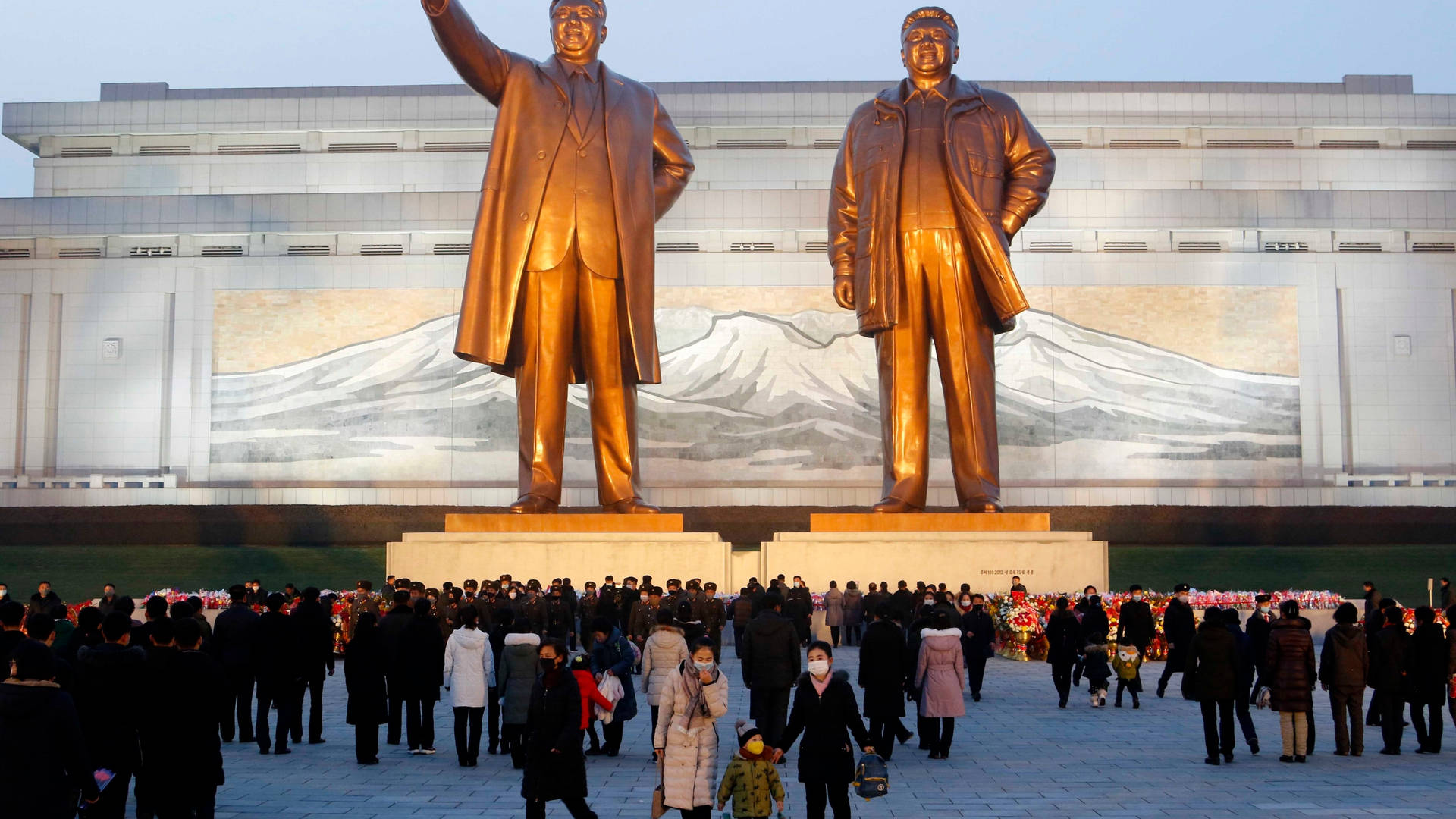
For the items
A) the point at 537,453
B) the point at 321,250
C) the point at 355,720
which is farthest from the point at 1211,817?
the point at 321,250

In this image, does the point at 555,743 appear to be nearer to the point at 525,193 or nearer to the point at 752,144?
the point at 525,193

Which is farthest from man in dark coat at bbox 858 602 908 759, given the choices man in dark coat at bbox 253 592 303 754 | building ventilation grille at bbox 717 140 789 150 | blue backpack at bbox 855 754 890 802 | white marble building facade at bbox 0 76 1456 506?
building ventilation grille at bbox 717 140 789 150

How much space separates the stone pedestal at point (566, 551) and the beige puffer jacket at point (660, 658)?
6339mm

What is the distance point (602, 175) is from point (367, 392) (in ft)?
63.4

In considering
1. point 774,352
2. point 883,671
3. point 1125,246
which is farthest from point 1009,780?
point 1125,246

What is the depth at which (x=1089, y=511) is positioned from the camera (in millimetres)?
29484

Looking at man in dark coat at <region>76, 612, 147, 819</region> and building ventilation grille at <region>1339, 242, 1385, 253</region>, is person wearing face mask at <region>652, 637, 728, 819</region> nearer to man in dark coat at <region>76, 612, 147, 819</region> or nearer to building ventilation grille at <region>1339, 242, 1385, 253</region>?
man in dark coat at <region>76, 612, 147, 819</region>

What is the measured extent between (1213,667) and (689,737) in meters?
3.84

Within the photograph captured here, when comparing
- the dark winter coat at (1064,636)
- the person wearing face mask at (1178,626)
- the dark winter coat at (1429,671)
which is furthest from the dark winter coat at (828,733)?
the dark winter coat at (1064,636)

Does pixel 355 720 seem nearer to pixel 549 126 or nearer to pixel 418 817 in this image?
pixel 418 817

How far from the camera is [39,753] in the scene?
5.02 meters

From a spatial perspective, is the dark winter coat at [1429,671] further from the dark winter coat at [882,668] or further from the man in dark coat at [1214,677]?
the dark winter coat at [882,668]

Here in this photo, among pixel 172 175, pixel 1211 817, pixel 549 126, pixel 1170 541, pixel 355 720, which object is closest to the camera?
pixel 1211 817

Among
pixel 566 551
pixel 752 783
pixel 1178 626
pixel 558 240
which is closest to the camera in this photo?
pixel 752 783
